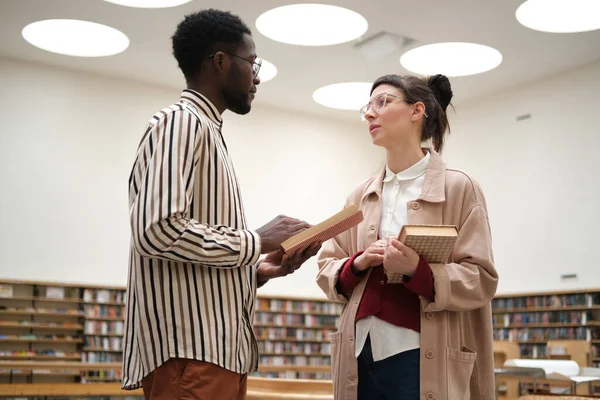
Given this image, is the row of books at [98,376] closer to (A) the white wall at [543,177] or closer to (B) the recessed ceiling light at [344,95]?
(B) the recessed ceiling light at [344,95]

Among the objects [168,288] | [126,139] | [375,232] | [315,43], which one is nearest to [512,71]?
[315,43]

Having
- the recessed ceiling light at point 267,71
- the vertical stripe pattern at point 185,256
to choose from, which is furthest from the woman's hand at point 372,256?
the recessed ceiling light at point 267,71

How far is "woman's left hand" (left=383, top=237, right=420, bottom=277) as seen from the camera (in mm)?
2383

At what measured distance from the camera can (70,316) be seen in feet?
34.1

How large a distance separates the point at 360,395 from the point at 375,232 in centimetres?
59

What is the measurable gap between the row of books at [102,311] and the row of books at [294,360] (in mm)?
2588

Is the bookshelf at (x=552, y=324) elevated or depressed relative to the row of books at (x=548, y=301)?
depressed

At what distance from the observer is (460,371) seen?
2477 millimetres

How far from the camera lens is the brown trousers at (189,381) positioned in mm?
1993

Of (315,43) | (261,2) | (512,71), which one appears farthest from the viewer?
(512,71)

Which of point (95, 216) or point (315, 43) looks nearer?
point (315, 43)

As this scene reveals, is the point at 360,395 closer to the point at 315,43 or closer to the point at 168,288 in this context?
the point at 168,288

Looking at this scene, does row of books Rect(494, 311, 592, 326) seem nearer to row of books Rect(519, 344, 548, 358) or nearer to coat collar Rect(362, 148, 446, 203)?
row of books Rect(519, 344, 548, 358)

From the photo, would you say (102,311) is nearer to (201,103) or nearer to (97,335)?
(97,335)
